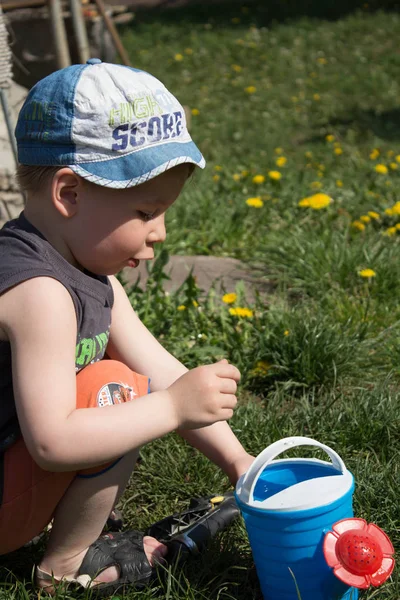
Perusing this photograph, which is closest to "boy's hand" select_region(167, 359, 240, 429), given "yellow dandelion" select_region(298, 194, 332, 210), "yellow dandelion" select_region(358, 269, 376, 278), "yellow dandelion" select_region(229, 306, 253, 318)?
"yellow dandelion" select_region(229, 306, 253, 318)

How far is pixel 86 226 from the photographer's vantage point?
1.69 m

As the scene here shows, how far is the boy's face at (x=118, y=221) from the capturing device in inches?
66.1

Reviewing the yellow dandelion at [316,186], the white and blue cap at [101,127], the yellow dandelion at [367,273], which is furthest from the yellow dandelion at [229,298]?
the yellow dandelion at [316,186]

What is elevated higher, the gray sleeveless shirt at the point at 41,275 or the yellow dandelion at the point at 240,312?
the gray sleeveless shirt at the point at 41,275

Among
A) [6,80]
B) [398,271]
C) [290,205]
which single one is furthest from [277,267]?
[6,80]

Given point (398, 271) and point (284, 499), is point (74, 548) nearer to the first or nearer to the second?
point (284, 499)

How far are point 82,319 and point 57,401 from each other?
0.28 m

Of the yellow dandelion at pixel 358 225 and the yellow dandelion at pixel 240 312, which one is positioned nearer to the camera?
the yellow dandelion at pixel 240 312

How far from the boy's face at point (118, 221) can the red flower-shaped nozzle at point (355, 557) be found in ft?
2.43

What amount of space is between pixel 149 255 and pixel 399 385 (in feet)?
4.13

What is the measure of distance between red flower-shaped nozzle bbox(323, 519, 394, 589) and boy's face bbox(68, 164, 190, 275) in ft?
2.43

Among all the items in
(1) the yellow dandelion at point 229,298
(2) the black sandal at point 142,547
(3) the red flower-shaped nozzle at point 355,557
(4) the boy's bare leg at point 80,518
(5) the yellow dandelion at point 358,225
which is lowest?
(5) the yellow dandelion at point 358,225

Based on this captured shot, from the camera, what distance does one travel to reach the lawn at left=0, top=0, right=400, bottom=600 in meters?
2.04

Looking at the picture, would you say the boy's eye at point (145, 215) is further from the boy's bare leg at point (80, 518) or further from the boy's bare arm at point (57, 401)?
the boy's bare leg at point (80, 518)
